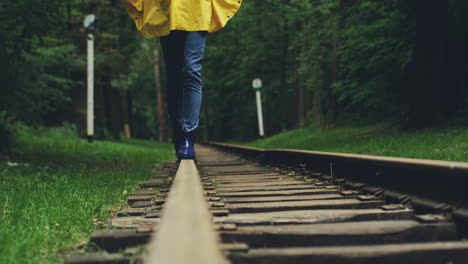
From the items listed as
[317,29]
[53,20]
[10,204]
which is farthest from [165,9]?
[317,29]

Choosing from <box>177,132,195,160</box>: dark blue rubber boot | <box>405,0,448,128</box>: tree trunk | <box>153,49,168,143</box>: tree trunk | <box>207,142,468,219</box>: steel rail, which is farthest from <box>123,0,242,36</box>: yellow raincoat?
<box>153,49,168,143</box>: tree trunk

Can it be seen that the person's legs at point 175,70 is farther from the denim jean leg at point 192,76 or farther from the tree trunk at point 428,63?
the tree trunk at point 428,63

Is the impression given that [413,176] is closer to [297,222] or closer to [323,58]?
[297,222]

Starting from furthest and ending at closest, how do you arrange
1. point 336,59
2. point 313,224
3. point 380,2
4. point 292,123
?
point 292,123 < point 336,59 < point 380,2 < point 313,224

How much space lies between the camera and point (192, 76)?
4.50 metres

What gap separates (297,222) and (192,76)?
2.46 meters

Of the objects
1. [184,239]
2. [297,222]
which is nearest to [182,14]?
[297,222]

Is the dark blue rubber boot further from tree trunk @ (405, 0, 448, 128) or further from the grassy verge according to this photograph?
tree trunk @ (405, 0, 448, 128)

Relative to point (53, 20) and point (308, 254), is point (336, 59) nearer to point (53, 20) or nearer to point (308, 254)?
point (53, 20)

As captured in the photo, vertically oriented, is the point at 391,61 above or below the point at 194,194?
above

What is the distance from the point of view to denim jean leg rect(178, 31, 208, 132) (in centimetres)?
447

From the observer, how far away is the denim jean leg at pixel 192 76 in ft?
14.7

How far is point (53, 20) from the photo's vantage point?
655 cm

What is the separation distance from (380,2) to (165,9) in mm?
6870
